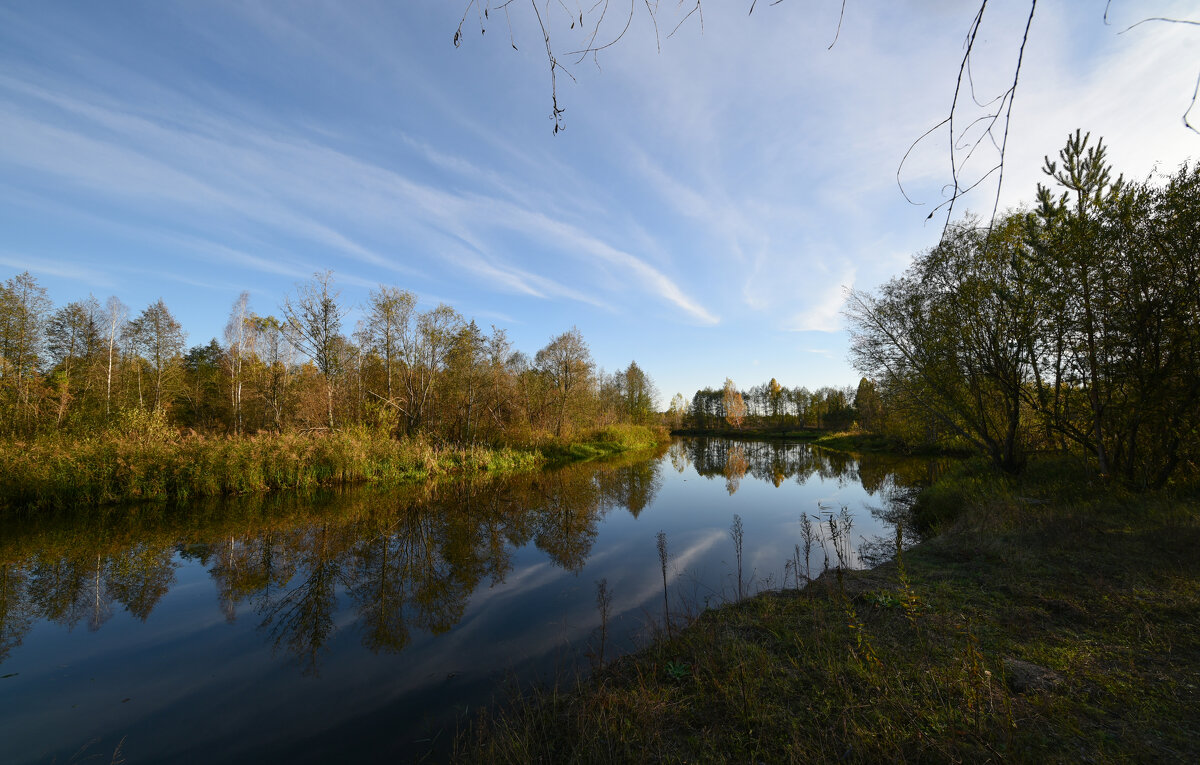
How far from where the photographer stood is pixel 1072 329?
8.91 metres

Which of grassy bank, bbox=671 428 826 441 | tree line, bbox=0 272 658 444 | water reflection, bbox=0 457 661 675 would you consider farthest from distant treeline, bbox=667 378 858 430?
water reflection, bbox=0 457 661 675

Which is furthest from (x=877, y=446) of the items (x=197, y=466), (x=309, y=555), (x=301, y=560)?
(x=197, y=466)

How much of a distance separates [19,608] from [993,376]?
18767 mm

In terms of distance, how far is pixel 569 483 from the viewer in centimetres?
1814

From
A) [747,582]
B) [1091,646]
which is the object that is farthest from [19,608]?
[1091,646]

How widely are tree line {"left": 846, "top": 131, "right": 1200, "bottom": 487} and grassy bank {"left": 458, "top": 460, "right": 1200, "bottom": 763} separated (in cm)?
327

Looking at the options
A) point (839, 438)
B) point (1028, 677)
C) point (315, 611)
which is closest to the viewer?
point (1028, 677)

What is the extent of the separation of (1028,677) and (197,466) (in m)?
17.7

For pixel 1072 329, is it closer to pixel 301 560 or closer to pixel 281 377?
pixel 301 560

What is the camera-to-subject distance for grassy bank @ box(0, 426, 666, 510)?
10.5 m

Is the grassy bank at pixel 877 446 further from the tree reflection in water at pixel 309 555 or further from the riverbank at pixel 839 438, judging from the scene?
the tree reflection in water at pixel 309 555

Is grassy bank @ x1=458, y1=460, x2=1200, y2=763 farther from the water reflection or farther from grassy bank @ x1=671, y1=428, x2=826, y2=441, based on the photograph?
grassy bank @ x1=671, y1=428, x2=826, y2=441

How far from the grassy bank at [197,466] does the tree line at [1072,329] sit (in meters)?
17.5

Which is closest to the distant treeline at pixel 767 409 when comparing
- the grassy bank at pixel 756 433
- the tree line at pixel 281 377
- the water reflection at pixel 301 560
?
the grassy bank at pixel 756 433
